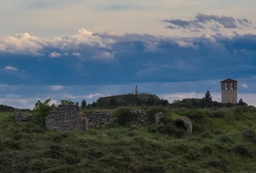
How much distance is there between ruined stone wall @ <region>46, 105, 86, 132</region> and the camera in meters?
27.4

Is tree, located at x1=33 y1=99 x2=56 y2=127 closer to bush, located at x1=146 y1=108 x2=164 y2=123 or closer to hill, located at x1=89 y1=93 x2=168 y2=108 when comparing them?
bush, located at x1=146 y1=108 x2=164 y2=123

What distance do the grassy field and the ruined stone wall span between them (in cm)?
85

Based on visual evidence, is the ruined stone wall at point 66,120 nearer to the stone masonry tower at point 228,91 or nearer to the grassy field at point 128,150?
the grassy field at point 128,150

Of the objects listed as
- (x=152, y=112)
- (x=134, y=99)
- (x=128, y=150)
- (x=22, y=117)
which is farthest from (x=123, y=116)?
A: (x=134, y=99)

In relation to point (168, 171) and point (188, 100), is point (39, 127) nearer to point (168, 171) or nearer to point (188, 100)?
point (168, 171)

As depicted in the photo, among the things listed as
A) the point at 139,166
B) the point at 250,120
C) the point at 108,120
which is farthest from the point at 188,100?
the point at 139,166

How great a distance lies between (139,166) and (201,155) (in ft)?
12.7

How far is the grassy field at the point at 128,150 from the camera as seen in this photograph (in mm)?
19406

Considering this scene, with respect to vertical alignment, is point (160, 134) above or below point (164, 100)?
below

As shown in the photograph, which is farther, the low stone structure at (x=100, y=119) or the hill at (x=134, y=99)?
the hill at (x=134, y=99)

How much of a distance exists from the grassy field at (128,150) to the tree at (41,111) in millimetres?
1260

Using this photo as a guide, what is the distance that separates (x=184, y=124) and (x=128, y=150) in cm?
735

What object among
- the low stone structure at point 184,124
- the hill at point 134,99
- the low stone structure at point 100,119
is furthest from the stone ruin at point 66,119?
the hill at point 134,99

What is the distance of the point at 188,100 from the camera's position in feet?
190
